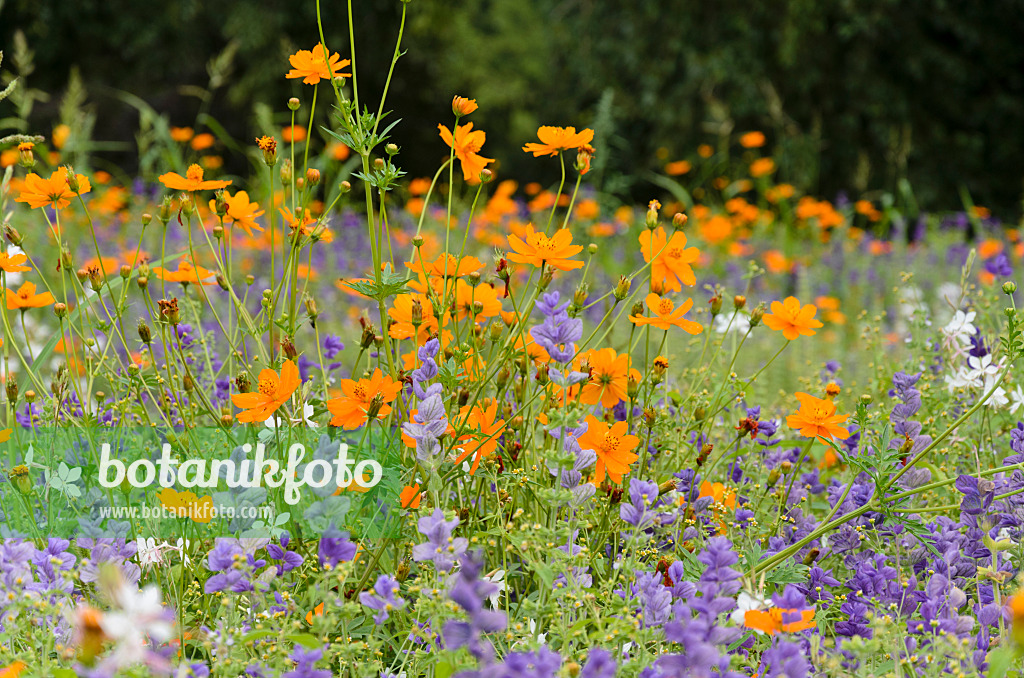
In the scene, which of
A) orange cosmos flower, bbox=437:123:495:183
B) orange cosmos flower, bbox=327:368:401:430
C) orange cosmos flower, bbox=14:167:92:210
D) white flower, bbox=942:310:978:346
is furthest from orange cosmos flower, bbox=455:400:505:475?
white flower, bbox=942:310:978:346

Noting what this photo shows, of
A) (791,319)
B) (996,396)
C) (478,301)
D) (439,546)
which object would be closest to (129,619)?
(439,546)

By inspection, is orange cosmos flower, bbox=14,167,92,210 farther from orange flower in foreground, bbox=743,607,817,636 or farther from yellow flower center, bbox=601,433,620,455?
orange flower in foreground, bbox=743,607,817,636

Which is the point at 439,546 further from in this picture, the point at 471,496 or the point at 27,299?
the point at 27,299

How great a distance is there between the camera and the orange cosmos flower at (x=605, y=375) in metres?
1.36

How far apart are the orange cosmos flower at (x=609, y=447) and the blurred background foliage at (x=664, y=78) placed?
268 inches

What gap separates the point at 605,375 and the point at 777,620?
527 mm

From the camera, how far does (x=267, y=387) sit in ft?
4.07

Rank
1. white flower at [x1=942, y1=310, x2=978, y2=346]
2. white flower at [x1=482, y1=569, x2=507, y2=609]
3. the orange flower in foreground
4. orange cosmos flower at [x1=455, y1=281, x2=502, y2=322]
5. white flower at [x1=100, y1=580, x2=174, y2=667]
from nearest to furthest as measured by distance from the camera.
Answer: white flower at [x1=100, y1=580, x2=174, y2=667] < the orange flower in foreground < white flower at [x1=482, y1=569, x2=507, y2=609] < orange cosmos flower at [x1=455, y1=281, x2=502, y2=322] < white flower at [x1=942, y1=310, x2=978, y2=346]

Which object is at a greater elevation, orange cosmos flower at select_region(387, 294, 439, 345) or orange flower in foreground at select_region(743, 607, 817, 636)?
orange cosmos flower at select_region(387, 294, 439, 345)

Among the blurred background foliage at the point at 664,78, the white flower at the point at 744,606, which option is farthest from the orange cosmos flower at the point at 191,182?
the blurred background foliage at the point at 664,78

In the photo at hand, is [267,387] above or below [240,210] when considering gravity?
below

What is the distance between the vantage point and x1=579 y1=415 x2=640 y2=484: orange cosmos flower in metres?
1.25

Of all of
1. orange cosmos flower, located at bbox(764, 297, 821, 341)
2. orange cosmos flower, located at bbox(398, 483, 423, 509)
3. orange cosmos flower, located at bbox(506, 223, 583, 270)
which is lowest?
orange cosmos flower, located at bbox(398, 483, 423, 509)

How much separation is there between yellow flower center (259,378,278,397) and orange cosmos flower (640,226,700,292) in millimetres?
608
